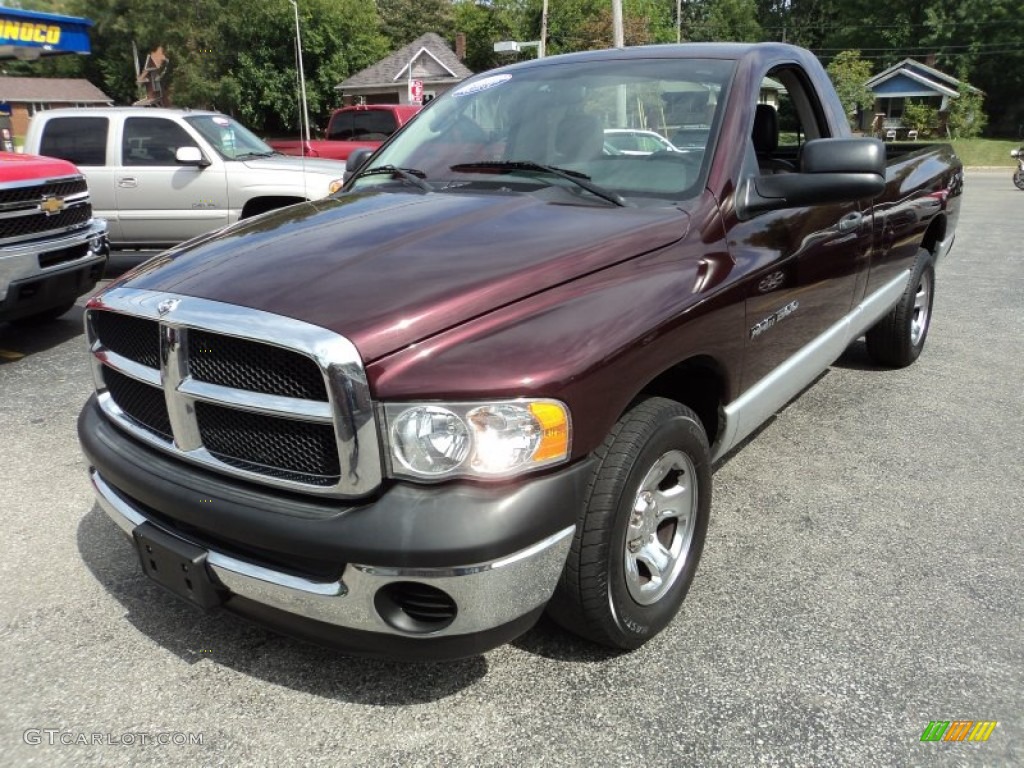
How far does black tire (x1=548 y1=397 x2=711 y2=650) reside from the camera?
85.6 inches

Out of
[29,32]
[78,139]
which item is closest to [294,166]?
[78,139]

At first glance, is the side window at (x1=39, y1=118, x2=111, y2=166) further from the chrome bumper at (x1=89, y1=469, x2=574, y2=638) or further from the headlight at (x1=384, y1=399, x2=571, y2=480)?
the headlight at (x1=384, y1=399, x2=571, y2=480)

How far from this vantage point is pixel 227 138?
9.30m

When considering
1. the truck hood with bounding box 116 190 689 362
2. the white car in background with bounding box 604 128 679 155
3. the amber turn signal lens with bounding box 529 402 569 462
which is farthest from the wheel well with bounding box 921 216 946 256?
the amber turn signal lens with bounding box 529 402 569 462

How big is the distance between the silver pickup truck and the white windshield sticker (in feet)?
17.2

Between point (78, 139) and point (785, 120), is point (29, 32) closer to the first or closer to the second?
point (78, 139)

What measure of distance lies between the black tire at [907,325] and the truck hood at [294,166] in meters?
5.89

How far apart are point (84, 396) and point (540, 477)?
4.18 meters

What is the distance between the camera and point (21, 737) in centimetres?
224

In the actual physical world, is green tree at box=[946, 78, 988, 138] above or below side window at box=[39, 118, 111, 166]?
above

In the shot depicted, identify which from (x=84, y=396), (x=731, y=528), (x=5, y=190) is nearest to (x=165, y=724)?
(x=731, y=528)

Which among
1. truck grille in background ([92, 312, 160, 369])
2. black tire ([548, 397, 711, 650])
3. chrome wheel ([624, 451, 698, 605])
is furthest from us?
chrome wheel ([624, 451, 698, 605])

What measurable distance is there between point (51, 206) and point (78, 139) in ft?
12.0

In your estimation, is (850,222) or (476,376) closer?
(476,376)
